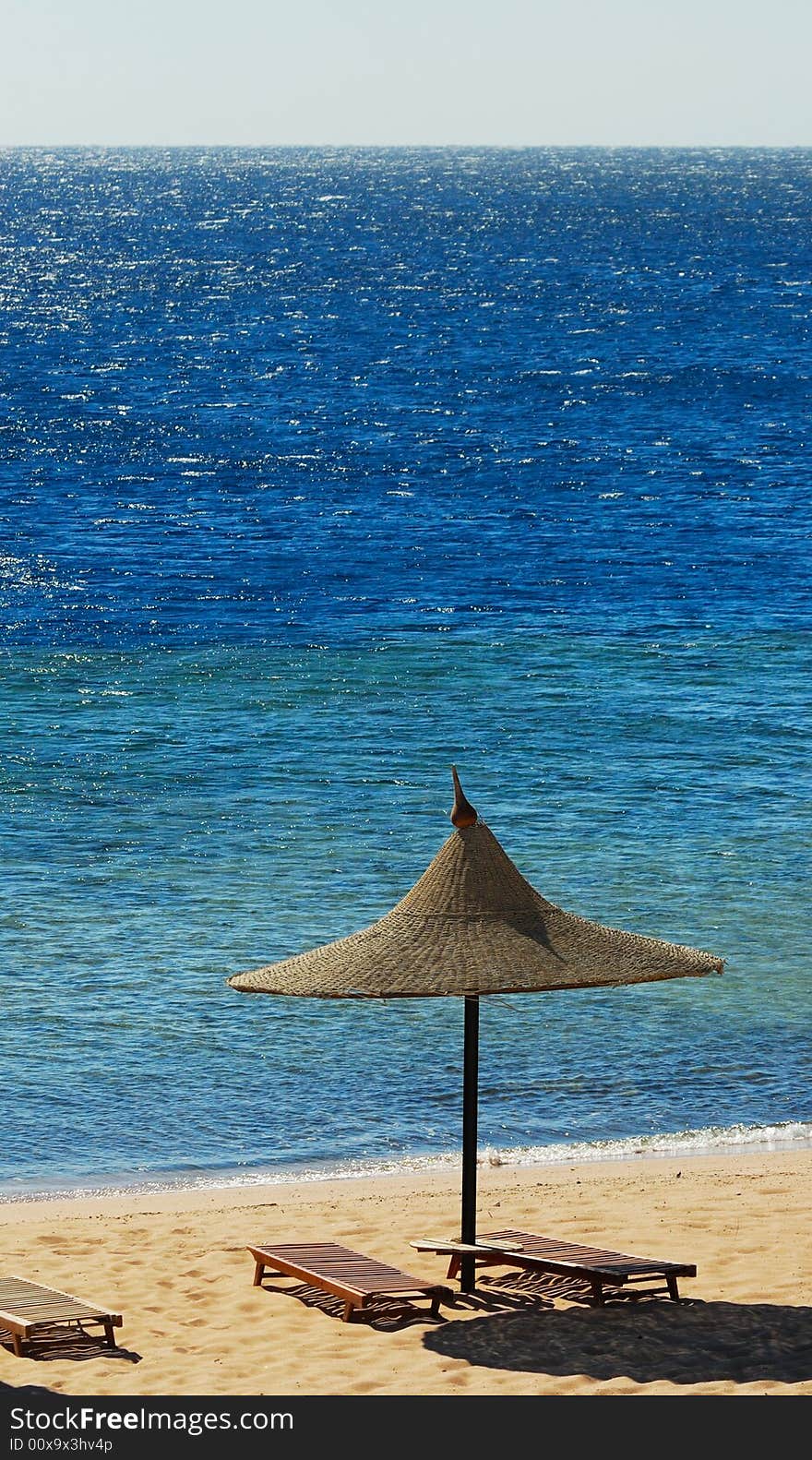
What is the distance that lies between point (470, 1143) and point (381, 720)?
73.4 feet

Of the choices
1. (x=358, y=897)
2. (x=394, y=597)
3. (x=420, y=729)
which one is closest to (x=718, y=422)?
(x=394, y=597)

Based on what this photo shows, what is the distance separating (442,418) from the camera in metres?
72.4

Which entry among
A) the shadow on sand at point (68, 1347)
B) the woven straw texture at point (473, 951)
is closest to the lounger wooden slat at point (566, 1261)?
the woven straw texture at point (473, 951)

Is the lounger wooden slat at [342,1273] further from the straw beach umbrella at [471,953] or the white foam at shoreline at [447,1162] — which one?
the white foam at shoreline at [447,1162]

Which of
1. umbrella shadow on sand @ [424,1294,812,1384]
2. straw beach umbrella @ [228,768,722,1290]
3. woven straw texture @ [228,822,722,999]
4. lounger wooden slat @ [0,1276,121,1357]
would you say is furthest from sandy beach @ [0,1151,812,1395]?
woven straw texture @ [228,822,722,999]

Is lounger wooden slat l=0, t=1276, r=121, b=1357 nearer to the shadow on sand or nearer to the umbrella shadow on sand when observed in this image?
the shadow on sand

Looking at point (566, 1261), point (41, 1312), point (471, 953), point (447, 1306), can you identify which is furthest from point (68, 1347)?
point (471, 953)

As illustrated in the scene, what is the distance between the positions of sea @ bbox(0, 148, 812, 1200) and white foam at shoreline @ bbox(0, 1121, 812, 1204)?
0.06m

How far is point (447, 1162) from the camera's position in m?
17.3

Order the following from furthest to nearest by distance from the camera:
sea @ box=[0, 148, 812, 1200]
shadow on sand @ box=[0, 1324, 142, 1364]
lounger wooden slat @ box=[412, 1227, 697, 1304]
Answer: sea @ box=[0, 148, 812, 1200], lounger wooden slat @ box=[412, 1227, 697, 1304], shadow on sand @ box=[0, 1324, 142, 1364]

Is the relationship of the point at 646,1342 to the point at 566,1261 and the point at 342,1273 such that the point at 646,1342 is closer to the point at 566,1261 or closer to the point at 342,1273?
the point at 566,1261

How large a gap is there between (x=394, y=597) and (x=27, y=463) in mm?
21531

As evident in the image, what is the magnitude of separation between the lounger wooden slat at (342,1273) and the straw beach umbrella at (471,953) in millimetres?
662

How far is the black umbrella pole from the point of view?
1312 cm
